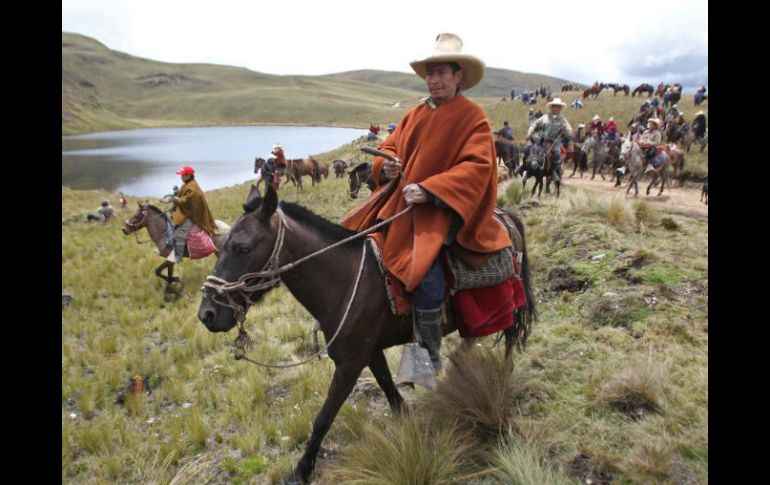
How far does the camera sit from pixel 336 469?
3.13 metres

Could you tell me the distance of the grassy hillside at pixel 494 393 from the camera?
311 centimetres

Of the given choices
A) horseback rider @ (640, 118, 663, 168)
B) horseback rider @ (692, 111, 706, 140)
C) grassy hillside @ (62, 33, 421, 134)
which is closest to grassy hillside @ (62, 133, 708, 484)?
horseback rider @ (640, 118, 663, 168)

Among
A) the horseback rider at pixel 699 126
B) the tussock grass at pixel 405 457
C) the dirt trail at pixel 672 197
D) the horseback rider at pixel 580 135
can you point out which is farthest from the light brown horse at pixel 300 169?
the tussock grass at pixel 405 457

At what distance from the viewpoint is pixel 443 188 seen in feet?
9.50

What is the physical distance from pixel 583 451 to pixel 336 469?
6.08ft

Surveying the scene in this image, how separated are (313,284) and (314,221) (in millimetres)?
487

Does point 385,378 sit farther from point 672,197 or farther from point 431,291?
point 672,197

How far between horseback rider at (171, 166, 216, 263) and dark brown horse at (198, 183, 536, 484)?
638cm

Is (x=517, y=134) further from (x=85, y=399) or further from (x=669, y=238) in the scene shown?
(x=85, y=399)

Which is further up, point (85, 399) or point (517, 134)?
point (517, 134)

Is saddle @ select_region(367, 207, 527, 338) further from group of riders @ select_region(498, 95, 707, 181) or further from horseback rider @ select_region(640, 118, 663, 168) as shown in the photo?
horseback rider @ select_region(640, 118, 663, 168)
